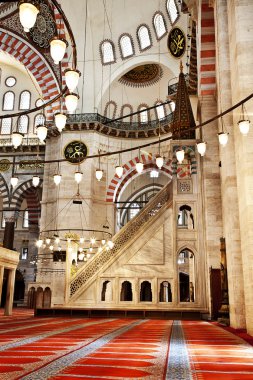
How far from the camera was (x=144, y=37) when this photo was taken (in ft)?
54.6

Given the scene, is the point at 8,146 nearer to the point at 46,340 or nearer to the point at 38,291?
the point at 38,291

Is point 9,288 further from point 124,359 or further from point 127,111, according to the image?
point 127,111

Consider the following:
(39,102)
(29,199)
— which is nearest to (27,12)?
(39,102)

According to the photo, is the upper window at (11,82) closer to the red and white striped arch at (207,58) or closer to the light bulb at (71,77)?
the red and white striped arch at (207,58)

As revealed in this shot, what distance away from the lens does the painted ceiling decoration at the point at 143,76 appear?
18.0 meters

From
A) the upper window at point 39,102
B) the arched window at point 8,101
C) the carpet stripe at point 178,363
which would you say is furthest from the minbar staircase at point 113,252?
the arched window at point 8,101

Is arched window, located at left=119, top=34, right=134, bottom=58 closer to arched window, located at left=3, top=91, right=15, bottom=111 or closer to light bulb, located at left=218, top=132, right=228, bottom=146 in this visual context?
arched window, located at left=3, top=91, right=15, bottom=111

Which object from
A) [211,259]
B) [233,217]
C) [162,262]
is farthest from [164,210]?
[233,217]

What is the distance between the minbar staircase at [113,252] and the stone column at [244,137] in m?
4.75

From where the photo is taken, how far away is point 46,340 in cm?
435

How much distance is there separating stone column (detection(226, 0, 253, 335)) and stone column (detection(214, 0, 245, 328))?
135 mm

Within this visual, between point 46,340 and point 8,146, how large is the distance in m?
14.9

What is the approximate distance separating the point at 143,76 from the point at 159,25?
9.08 ft

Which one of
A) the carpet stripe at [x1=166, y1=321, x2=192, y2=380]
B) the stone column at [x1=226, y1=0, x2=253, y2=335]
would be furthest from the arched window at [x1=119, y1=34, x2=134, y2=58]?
the carpet stripe at [x1=166, y1=321, x2=192, y2=380]
